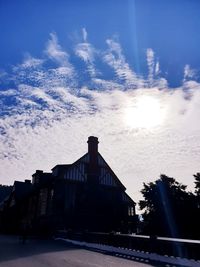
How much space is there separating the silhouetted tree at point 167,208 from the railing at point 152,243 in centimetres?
510

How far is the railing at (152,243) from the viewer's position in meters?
11.0

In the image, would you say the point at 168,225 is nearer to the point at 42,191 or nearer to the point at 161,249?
the point at 161,249

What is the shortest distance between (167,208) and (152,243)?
9282mm

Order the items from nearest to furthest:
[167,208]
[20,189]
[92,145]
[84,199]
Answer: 1. [167,208]
2. [84,199]
3. [92,145]
4. [20,189]

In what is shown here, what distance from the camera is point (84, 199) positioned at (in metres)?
26.7

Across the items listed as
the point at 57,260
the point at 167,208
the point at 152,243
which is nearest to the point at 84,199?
the point at 167,208

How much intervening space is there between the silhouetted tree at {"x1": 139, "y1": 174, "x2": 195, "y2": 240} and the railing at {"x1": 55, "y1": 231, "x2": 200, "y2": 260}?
5099mm

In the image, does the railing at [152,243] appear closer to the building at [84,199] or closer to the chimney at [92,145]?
the building at [84,199]

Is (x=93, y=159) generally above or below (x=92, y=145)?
below

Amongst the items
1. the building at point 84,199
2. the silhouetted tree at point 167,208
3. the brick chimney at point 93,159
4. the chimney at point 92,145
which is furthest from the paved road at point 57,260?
the chimney at point 92,145

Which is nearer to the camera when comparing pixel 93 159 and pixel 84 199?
pixel 84 199

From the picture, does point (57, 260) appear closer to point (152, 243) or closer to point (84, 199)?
point (152, 243)

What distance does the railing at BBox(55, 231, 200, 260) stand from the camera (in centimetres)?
1100

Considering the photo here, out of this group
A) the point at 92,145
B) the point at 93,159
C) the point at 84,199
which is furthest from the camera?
the point at 92,145
